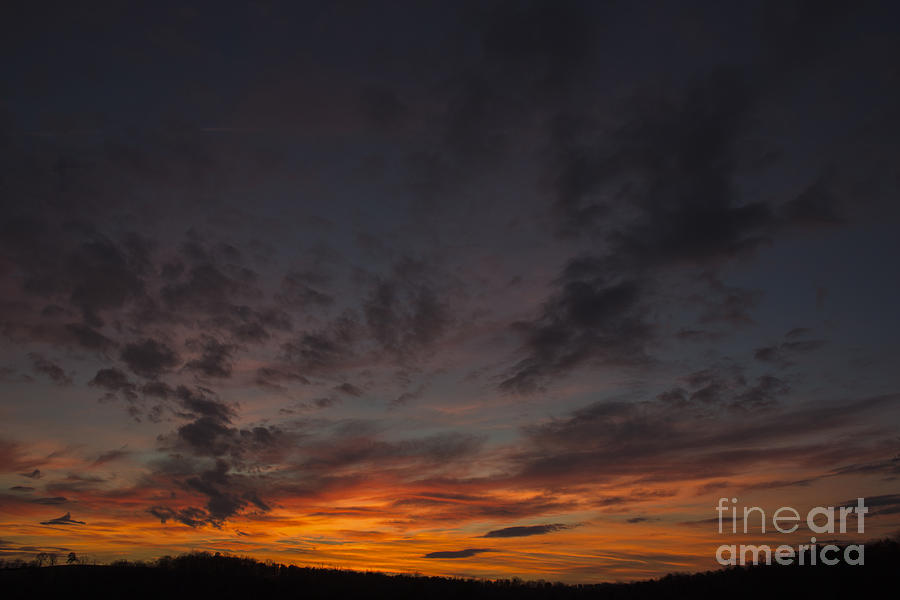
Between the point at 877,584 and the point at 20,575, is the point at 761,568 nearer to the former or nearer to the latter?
the point at 877,584

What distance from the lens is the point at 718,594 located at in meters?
26.5

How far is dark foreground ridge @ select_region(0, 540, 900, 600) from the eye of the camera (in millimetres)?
24953

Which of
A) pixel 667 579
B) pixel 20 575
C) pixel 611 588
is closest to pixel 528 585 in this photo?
pixel 611 588

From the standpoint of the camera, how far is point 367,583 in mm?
35406

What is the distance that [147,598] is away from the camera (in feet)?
89.1

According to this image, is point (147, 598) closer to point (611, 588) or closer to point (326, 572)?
point (326, 572)

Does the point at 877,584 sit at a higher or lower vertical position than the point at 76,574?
higher

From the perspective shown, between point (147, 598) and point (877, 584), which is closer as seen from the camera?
point (877, 584)

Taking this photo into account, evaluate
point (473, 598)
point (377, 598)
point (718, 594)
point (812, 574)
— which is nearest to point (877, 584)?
point (812, 574)

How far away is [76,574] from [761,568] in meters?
37.2

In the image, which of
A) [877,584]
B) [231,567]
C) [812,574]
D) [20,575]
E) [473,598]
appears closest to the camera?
[877,584]

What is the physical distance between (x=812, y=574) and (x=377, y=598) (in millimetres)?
21628

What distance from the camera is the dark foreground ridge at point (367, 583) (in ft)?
81.9

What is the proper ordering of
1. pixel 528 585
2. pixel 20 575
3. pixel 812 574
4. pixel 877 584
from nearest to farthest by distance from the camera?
pixel 877 584, pixel 812 574, pixel 20 575, pixel 528 585
